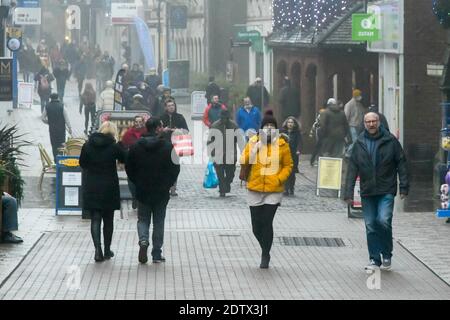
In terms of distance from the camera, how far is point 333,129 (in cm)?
3022

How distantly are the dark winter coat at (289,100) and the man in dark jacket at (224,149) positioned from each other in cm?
1122

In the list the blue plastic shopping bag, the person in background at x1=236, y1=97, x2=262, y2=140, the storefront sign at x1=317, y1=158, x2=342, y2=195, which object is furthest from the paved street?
the person in background at x1=236, y1=97, x2=262, y2=140

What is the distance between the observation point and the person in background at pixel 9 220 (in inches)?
728

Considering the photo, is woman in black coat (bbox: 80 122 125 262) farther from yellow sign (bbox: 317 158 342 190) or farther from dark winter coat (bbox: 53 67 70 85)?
dark winter coat (bbox: 53 67 70 85)

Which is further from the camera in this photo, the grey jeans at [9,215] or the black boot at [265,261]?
the grey jeans at [9,215]

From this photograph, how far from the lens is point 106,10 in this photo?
82312 mm

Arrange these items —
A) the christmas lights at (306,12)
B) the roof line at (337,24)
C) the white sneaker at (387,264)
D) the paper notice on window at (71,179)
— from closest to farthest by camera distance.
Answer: the white sneaker at (387,264)
the paper notice on window at (71,179)
the roof line at (337,24)
the christmas lights at (306,12)

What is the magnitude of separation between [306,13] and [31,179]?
1204 cm

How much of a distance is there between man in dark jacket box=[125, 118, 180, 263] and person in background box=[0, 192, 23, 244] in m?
2.16

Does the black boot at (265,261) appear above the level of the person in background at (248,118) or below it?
below

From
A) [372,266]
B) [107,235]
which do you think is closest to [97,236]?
[107,235]

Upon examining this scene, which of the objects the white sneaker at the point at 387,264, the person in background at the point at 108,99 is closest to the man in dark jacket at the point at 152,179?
the white sneaker at the point at 387,264

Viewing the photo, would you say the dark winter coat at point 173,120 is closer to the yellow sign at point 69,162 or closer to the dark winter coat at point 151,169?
the yellow sign at point 69,162
